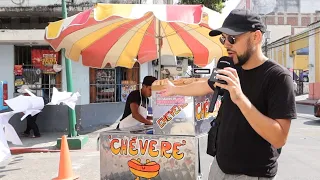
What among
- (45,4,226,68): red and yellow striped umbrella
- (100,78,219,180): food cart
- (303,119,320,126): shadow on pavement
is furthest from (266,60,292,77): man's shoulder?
(303,119,320,126): shadow on pavement

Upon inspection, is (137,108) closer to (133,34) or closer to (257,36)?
(133,34)

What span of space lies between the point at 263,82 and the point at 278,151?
464 millimetres

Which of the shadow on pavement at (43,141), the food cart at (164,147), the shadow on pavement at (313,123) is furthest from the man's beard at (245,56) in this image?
the shadow on pavement at (313,123)

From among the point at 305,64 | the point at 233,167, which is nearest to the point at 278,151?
→ the point at 233,167

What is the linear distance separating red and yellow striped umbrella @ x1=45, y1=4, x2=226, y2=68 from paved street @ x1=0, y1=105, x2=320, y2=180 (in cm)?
238

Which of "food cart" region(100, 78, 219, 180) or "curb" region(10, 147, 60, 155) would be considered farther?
"curb" region(10, 147, 60, 155)

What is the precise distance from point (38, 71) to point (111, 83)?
2.64 metres

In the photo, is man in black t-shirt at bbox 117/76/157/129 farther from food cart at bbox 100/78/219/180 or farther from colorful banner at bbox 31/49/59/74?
colorful banner at bbox 31/49/59/74

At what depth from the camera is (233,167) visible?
2.25 metres

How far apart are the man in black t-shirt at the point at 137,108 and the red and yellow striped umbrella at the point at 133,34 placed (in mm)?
716

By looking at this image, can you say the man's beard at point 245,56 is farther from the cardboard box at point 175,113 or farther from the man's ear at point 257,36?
the cardboard box at point 175,113

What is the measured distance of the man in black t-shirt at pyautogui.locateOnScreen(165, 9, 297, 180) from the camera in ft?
6.59

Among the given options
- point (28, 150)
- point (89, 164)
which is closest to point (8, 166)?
point (28, 150)

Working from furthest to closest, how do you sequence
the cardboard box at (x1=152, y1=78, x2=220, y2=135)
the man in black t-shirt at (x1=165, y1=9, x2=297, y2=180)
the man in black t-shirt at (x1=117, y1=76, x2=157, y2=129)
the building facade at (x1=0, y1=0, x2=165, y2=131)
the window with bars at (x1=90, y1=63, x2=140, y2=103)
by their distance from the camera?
1. the window with bars at (x1=90, y1=63, x2=140, y2=103)
2. the building facade at (x1=0, y1=0, x2=165, y2=131)
3. the man in black t-shirt at (x1=117, y1=76, x2=157, y2=129)
4. the cardboard box at (x1=152, y1=78, x2=220, y2=135)
5. the man in black t-shirt at (x1=165, y1=9, x2=297, y2=180)
